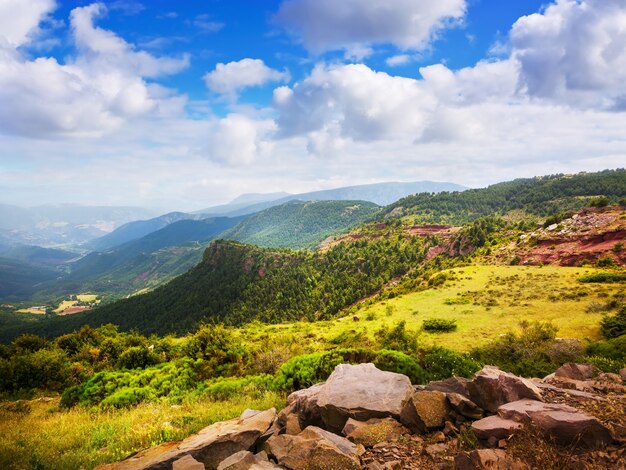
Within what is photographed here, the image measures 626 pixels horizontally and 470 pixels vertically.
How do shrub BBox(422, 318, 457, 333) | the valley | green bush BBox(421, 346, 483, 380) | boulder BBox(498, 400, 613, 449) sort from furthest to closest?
shrub BBox(422, 318, 457, 333) → green bush BBox(421, 346, 483, 380) → the valley → boulder BBox(498, 400, 613, 449)

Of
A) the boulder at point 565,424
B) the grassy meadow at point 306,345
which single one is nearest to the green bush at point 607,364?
the boulder at point 565,424

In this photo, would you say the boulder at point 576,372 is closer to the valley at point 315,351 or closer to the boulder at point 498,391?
the valley at point 315,351

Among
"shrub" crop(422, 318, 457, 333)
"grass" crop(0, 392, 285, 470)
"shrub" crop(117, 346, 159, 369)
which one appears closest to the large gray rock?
"grass" crop(0, 392, 285, 470)

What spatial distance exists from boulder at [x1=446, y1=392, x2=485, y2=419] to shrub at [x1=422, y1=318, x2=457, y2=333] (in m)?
21.5

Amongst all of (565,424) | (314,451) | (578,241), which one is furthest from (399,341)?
(578,241)

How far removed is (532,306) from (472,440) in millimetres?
30269

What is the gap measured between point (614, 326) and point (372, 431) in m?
22.6

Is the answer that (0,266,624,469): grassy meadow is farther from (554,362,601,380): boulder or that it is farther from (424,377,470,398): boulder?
(554,362,601,380): boulder

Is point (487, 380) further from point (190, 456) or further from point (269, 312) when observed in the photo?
point (269, 312)

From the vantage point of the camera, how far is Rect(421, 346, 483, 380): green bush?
1484 centimetres

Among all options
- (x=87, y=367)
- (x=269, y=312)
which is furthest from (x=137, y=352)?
(x=269, y=312)

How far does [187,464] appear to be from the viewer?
25.1ft

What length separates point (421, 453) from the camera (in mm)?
7547

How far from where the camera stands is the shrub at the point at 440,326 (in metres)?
29.0
